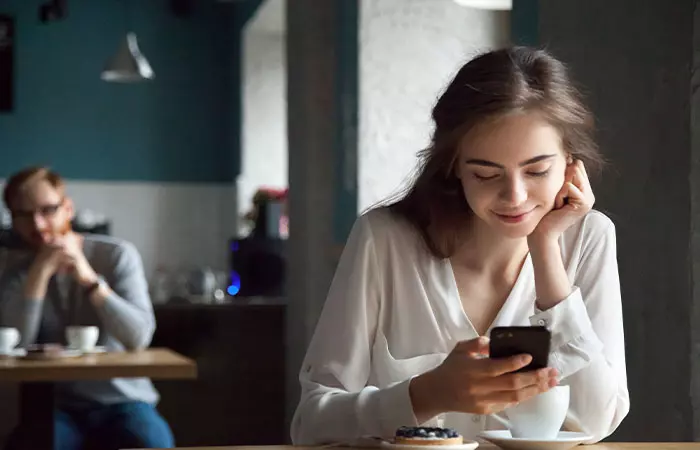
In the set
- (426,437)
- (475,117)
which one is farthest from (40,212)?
(426,437)

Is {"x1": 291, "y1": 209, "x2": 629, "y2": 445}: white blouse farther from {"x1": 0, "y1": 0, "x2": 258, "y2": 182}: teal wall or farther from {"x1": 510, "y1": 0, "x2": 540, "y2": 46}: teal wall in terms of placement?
{"x1": 0, "y1": 0, "x2": 258, "y2": 182}: teal wall

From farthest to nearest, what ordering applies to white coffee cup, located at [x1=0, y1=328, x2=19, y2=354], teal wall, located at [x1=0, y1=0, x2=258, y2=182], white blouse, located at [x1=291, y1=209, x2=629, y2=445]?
teal wall, located at [x1=0, y1=0, x2=258, y2=182] → white coffee cup, located at [x1=0, y1=328, x2=19, y2=354] → white blouse, located at [x1=291, y1=209, x2=629, y2=445]

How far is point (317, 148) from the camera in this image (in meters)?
5.27

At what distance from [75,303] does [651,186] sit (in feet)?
7.43

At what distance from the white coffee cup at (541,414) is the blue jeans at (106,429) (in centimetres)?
206

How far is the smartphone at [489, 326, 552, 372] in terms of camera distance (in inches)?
60.8

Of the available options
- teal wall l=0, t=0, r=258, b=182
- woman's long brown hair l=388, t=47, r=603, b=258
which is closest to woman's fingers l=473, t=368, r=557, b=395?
woman's long brown hair l=388, t=47, r=603, b=258

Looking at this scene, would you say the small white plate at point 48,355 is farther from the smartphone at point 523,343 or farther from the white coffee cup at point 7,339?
the smartphone at point 523,343

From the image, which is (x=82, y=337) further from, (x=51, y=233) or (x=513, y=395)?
(x=513, y=395)

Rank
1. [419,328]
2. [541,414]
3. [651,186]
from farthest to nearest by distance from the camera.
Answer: [651,186] < [419,328] < [541,414]

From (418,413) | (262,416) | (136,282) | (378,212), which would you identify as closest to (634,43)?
(378,212)

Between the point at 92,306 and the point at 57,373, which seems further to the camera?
the point at 92,306

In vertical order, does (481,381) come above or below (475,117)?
below

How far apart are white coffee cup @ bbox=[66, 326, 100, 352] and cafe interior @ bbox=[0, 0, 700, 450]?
11cm
